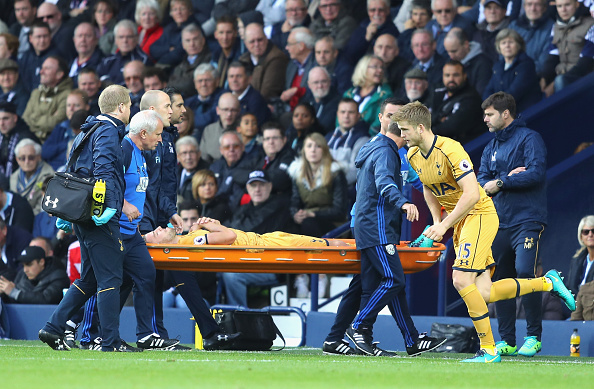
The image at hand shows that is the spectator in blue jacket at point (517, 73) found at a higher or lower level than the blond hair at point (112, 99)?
higher

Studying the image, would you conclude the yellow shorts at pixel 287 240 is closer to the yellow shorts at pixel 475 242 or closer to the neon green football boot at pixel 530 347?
the neon green football boot at pixel 530 347

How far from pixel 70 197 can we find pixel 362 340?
269 centimetres

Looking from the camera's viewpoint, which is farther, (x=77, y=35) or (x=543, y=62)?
(x=77, y=35)

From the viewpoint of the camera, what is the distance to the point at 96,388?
5609 mm

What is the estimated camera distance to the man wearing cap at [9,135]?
639 inches

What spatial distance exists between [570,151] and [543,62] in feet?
3.86

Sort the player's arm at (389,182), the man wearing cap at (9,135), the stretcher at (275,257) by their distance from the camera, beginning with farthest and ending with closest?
the man wearing cap at (9,135) → the stretcher at (275,257) → the player's arm at (389,182)

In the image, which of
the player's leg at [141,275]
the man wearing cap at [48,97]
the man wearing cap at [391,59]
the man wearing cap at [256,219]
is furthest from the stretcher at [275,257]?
the man wearing cap at [48,97]

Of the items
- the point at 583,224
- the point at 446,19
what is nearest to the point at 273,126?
the point at 446,19

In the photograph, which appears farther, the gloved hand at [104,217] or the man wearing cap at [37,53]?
the man wearing cap at [37,53]

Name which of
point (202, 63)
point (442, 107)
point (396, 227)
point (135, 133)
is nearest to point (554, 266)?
point (442, 107)

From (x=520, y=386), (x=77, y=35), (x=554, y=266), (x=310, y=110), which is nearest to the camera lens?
(x=520, y=386)

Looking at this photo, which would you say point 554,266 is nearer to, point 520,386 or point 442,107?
point 442,107

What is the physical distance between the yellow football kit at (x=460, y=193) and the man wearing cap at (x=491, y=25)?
555cm
